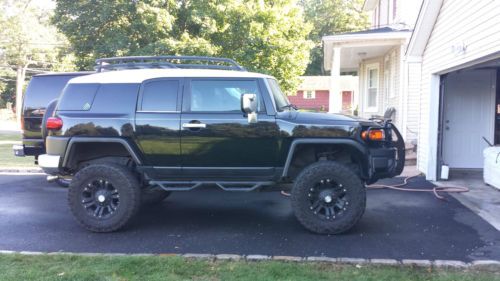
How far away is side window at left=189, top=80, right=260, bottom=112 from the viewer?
6152 millimetres

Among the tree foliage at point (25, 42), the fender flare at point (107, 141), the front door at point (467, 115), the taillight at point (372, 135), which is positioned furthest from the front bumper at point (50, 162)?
the tree foliage at point (25, 42)

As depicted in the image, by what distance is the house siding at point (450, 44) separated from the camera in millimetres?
7094

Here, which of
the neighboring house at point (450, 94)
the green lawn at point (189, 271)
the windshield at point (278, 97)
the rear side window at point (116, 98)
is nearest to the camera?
the green lawn at point (189, 271)

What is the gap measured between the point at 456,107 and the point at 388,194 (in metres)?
3.59

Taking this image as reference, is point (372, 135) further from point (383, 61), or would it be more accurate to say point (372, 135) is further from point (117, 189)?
point (383, 61)

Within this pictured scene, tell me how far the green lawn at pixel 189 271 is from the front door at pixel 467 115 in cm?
680

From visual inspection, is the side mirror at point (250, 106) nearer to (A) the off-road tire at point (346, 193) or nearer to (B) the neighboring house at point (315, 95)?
(A) the off-road tire at point (346, 193)

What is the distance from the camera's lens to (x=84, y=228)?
6277 mm

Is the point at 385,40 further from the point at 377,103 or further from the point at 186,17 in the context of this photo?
the point at 186,17

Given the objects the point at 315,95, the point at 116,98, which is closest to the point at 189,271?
the point at 116,98

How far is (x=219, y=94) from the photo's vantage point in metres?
6.22

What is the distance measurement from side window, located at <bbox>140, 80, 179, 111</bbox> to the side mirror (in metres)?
0.99

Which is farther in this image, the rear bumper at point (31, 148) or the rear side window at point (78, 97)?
the rear bumper at point (31, 148)

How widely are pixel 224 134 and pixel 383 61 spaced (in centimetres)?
1190
